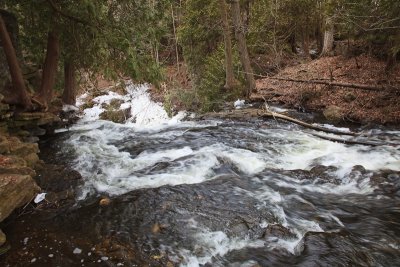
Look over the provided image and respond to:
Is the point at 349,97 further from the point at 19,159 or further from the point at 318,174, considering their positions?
the point at 19,159

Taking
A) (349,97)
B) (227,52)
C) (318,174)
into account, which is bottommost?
(318,174)

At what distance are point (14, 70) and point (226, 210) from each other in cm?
729

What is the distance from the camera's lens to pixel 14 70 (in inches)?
377

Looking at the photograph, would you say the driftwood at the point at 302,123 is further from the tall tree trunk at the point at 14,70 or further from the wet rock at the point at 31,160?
the tall tree trunk at the point at 14,70

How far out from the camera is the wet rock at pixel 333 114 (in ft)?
37.1

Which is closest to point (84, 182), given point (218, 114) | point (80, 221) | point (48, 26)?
point (80, 221)

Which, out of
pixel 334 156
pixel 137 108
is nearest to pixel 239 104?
pixel 137 108

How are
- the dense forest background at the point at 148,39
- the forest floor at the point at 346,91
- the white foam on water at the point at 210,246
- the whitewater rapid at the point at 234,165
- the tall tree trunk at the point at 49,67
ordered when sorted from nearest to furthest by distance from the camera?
1. the white foam on water at the point at 210,246
2. the whitewater rapid at the point at 234,165
3. the dense forest background at the point at 148,39
4. the forest floor at the point at 346,91
5. the tall tree trunk at the point at 49,67

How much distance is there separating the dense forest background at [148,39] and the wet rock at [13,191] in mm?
4844

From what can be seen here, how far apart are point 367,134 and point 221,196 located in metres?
5.46

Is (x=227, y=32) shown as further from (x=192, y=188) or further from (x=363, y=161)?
(x=192, y=188)

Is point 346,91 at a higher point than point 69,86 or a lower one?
→ lower

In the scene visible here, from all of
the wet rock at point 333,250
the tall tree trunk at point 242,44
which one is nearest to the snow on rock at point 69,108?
the tall tree trunk at point 242,44

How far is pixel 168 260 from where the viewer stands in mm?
4637
